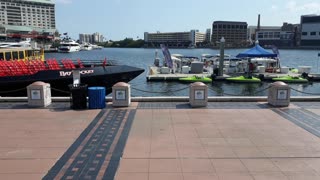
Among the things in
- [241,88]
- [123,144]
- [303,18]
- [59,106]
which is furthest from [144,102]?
[303,18]

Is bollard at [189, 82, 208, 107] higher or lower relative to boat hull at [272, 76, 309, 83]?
higher

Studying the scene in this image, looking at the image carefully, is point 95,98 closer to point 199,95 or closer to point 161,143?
point 199,95

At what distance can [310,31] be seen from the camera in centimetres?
15188

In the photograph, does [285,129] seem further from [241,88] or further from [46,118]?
[241,88]

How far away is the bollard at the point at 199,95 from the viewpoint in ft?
43.0

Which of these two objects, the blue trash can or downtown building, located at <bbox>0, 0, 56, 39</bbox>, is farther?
downtown building, located at <bbox>0, 0, 56, 39</bbox>

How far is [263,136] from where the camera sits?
926 centimetres

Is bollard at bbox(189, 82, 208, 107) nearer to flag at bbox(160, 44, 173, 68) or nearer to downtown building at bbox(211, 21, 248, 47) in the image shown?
flag at bbox(160, 44, 173, 68)

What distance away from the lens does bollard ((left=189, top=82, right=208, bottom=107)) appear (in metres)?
13.1

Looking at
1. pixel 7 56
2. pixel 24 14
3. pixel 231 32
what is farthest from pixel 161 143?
pixel 24 14

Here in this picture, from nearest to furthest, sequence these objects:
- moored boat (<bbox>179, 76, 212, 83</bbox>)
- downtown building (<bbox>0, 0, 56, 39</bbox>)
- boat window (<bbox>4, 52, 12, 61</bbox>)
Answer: boat window (<bbox>4, 52, 12, 61</bbox>), moored boat (<bbox>179, 76, 212, 83</bbox>), downtown building (<bbox>0, 0, 56, 39</bbox>)

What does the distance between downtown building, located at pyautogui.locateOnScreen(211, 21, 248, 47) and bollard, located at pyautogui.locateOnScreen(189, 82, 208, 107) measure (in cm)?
17100

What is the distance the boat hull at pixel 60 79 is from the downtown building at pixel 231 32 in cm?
16435

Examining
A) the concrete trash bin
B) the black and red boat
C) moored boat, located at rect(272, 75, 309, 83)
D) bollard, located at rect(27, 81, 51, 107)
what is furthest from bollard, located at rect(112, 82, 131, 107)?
moored boat, located at rect(272, 75, 309, 83)
